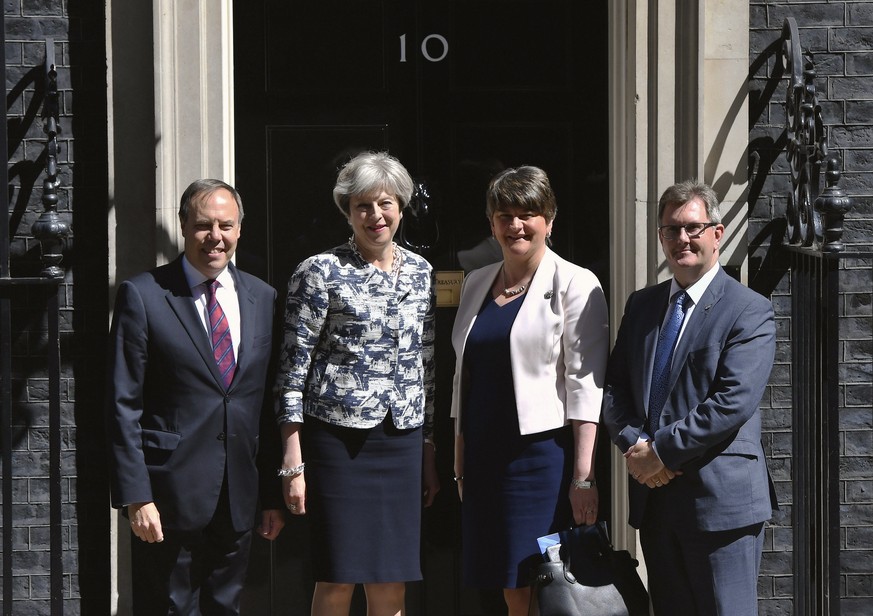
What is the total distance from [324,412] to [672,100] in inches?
80.3

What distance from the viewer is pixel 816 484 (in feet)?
14.6

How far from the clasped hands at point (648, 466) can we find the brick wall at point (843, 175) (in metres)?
1.31

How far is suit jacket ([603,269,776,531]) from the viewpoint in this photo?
3.59 m

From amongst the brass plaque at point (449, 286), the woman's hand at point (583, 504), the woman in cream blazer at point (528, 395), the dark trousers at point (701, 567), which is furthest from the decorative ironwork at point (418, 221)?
the dark trousers at point (701, 567)

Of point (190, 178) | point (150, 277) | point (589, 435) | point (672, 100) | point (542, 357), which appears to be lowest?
point (589, 435)

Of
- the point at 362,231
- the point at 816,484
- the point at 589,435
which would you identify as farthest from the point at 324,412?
the point at 816,484

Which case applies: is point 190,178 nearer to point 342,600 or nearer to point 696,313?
point 342,600

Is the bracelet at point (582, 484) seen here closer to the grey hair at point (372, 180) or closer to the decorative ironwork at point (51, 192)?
the grey hair at point (372, 180)

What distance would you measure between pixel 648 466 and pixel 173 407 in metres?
1.63

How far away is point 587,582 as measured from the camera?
3793mm

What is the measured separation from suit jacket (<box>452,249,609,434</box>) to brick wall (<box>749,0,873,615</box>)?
119cm

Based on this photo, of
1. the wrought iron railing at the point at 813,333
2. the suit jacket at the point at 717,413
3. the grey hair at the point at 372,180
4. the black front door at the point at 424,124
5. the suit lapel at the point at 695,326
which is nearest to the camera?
the suit jacket at the point at 717,413

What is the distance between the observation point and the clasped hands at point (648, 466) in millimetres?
3672

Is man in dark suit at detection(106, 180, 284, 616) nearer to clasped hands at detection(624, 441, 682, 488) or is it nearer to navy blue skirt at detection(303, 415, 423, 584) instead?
navy blue skirt at detection(303, 415, 423, 584)
